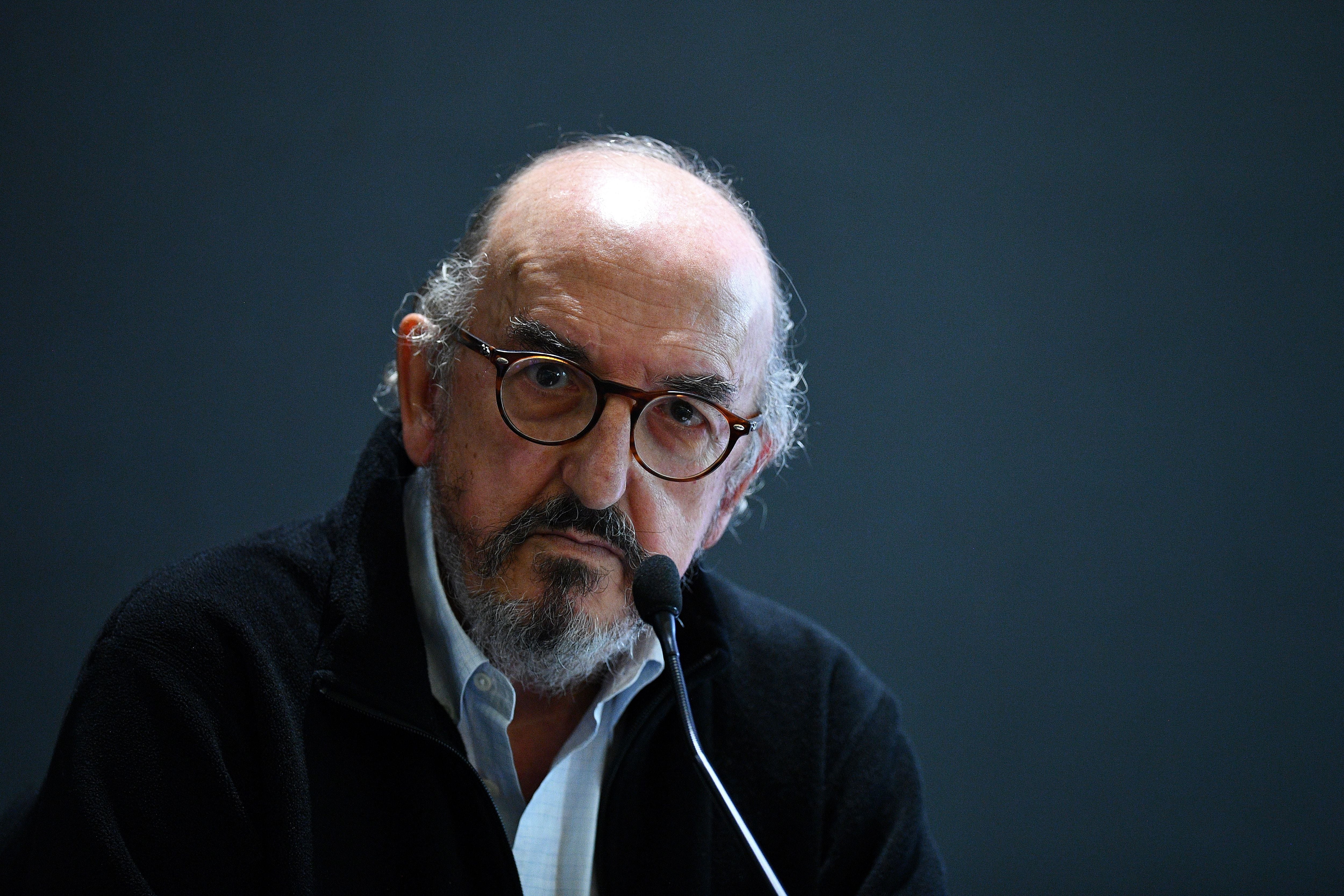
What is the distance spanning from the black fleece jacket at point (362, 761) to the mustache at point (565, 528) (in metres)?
0.14

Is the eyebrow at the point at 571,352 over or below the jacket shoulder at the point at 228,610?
over

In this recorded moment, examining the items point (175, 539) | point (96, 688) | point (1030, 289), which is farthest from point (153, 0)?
point (1030, 289)

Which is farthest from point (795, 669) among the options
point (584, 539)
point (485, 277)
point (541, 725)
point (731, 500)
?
point (485, 277)

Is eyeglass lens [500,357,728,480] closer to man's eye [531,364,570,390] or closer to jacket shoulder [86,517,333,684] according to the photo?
man's eye [531,364,570,390]

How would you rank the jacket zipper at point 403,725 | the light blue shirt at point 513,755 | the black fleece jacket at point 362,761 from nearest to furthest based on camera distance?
the black fleece jacket at point 362,761 < the jacket zipper at point 403,725 < the light blue shirt at point 513,755

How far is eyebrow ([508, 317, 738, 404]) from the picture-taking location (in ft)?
4.52

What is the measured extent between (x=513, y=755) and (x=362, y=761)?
0.81 feet

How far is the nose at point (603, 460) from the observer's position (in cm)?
134

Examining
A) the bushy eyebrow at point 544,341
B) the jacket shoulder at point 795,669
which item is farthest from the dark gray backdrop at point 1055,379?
the bushy eyebrow at point 544,341

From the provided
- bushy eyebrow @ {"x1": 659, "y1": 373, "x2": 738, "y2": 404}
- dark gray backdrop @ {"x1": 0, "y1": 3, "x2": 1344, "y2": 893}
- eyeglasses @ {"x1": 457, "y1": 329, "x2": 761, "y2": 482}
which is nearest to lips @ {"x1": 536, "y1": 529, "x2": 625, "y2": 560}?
eyeglasses @ {"x1": 457, "y1": 329, "x2": 761, "y2": 482}

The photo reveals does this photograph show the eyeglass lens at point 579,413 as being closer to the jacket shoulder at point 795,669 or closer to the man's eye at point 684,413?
the man's eye at point 684,413

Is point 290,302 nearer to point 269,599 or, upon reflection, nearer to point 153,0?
point 153,0

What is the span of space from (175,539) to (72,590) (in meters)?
0.19

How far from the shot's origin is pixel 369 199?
206cm
